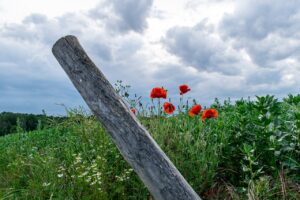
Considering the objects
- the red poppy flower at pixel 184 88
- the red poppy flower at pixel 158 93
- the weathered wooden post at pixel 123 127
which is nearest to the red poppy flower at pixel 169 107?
the red poppy flower at pixel 158 93

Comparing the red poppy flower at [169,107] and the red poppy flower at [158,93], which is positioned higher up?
the red poppy flower at [158,93]

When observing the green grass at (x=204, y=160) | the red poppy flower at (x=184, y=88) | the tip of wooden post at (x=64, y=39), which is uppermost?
the red poppy flower at (x=184, y=88)

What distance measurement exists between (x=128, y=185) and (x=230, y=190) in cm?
132

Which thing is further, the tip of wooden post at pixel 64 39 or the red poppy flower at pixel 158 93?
the red poppy flower at pixel 158 93

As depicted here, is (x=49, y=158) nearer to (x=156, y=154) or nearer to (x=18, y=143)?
(x=156, y=154)

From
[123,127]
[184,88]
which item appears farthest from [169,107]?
[123,127]

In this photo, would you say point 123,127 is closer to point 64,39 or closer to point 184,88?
point 64,39

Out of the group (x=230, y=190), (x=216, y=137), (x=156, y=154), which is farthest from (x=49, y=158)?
(x=156, y=154)

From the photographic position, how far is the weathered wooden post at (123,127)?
3455 millimetres

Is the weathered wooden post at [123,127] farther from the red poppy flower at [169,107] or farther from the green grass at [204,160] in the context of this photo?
the red poppy flower at [169,107]

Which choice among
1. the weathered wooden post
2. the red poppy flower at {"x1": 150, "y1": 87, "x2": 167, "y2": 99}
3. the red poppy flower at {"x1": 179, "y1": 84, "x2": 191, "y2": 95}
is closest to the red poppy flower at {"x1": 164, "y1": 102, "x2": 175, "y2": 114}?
the red poppy flower at {"x1": 150, "y1": 87, "x2": 167, "y2": 99}

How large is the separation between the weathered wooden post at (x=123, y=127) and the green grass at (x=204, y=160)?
1.34 m

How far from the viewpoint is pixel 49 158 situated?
20.4 feet

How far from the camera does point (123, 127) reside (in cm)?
361
